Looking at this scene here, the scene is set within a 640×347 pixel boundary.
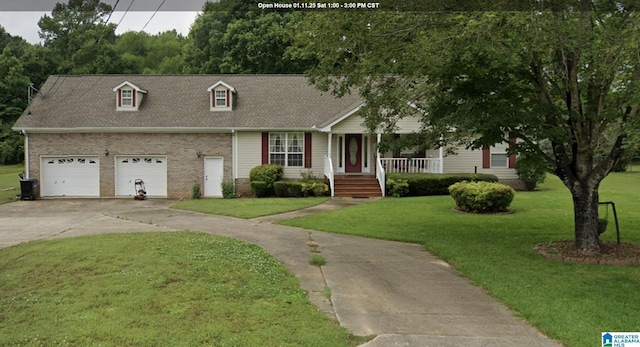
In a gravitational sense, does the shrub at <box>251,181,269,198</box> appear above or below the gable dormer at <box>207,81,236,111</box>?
below

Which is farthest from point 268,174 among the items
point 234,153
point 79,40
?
point 79,40

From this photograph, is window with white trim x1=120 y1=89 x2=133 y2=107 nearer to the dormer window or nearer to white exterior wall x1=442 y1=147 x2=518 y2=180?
the dormer window

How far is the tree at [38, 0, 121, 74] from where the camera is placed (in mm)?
44656

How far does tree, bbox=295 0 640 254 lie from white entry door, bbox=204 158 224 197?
1350 cm

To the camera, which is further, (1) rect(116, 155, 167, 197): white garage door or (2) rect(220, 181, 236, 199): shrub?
(1) rect(116, 155, 167, 197): white garage door

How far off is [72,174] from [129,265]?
17.4 m

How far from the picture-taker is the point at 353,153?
75.9ft

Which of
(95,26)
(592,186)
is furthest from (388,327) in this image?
(95,26)

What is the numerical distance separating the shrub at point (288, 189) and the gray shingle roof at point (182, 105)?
3.10 metres

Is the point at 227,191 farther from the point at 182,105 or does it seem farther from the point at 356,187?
the point at 356,187

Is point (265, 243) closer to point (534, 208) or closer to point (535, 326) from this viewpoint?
point (535, 326)

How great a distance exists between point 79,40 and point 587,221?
53.4 m

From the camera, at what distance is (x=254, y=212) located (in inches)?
623

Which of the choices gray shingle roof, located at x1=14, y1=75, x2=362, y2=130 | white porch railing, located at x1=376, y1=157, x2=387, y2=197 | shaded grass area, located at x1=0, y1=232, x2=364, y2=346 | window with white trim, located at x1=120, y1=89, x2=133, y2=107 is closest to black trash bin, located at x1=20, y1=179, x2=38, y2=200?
gray shingle roof, located at x1=14, y1=75, x2=362, y2=130
